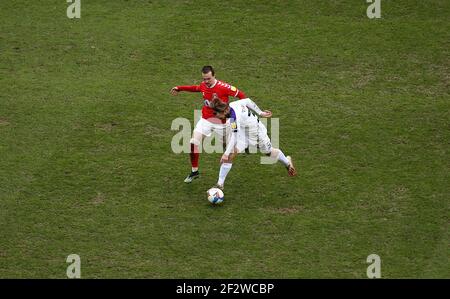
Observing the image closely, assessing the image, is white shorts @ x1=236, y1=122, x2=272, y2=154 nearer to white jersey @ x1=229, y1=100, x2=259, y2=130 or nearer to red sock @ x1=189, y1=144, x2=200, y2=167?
white jersey @ x1=229, y1=100, x2=259, y2=130

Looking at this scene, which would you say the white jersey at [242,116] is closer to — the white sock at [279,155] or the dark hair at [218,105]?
the dark hair at [218,105]

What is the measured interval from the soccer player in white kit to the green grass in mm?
610

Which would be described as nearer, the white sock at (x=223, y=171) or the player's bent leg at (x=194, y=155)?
the white sock at (x=223, y=171)

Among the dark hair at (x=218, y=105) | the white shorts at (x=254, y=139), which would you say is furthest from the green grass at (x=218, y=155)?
the dark hair at (x=218, y=105)

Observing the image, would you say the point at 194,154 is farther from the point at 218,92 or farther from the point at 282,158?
the point at 282,158

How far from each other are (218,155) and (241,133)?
1.63 meters

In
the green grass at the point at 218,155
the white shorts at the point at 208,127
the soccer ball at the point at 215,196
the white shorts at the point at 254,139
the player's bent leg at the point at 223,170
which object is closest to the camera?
the green grass at the point at 218,155

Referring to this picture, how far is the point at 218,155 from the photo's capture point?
1608 cm

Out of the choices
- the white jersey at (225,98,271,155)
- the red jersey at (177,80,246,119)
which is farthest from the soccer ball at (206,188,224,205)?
the red jersey at (177,80,246,119)

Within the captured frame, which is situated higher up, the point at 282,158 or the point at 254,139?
the point at 254,139

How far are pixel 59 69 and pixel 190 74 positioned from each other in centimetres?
294

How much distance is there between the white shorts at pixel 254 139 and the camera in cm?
1455

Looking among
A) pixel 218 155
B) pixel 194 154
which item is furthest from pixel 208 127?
pixel 218 155

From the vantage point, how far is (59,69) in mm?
18875
